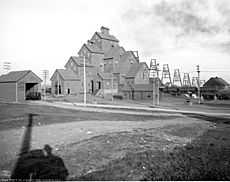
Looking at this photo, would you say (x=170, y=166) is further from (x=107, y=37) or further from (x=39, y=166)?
(x=107, y=37)

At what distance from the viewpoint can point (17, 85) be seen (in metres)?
38.7

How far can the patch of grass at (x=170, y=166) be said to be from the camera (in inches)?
233

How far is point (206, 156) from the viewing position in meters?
7.91

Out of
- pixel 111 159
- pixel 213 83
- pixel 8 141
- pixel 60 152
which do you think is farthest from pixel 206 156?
pixel 213 83

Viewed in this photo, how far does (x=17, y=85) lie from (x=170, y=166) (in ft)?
128

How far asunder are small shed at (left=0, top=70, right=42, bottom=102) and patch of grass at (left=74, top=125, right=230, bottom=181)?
37.0 metres

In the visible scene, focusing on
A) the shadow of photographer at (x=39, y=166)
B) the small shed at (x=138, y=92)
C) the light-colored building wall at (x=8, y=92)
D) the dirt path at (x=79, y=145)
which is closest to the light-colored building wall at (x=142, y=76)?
the small shed at (x=138, y=92)

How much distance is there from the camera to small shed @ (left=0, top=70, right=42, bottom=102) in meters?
38.7

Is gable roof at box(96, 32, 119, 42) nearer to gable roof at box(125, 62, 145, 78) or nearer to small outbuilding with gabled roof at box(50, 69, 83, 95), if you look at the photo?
gable roof at box(125, 62, 145, 78)

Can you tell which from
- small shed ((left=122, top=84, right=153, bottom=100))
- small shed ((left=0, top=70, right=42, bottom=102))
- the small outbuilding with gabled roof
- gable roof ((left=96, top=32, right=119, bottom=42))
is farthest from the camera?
gable roof ((left=96, top=32, right=119, bottom=42))

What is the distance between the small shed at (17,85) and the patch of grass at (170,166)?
37003mm


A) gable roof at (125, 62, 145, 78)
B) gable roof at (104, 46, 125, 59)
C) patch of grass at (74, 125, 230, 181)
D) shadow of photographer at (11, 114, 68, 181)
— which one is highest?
gable roof at (104, 46, 125, 59)

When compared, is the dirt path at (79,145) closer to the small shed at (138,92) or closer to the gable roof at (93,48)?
the small shed at (138,92)

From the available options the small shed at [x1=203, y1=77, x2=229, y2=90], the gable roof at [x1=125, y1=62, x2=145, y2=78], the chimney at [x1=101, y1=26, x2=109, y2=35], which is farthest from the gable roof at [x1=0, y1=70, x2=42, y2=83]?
the small shed at [x1=203, y1=77, x2=229, y2=90]
